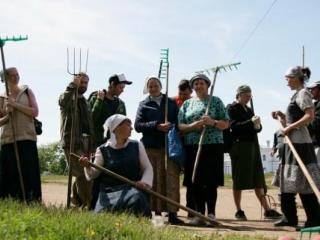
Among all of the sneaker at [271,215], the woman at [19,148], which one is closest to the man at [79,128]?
the woman at [19,148]

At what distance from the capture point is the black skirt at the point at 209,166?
7652 mm

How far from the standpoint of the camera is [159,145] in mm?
7918

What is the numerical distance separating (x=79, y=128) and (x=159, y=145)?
1195 mm

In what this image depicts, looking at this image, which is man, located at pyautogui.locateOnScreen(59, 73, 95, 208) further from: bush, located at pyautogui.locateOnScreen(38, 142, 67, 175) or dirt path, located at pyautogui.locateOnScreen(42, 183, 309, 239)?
bush, located at pyautogui.locateOnScreen(38, 142, 67, 175)

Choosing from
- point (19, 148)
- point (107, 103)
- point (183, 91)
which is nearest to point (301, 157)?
point (183, 91)

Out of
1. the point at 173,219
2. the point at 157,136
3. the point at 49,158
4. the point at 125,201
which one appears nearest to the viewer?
the point at 125,201

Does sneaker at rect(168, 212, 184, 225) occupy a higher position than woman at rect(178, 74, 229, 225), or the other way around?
woman at rect(178, 74, 229, 225)

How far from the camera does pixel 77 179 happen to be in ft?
28.1

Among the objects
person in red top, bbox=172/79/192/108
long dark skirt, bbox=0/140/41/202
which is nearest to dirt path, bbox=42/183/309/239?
long dark skirt, bbox=0/140/41/202

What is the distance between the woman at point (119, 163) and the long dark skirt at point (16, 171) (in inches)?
44.0

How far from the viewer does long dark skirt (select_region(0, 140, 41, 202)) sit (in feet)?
24.8

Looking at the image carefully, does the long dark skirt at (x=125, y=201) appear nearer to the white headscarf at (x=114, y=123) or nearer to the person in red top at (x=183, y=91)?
the white headscarf at (x=114, y=123)

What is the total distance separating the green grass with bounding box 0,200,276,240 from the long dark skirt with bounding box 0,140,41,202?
1996mm

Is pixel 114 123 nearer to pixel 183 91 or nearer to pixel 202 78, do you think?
pixel 202 78
